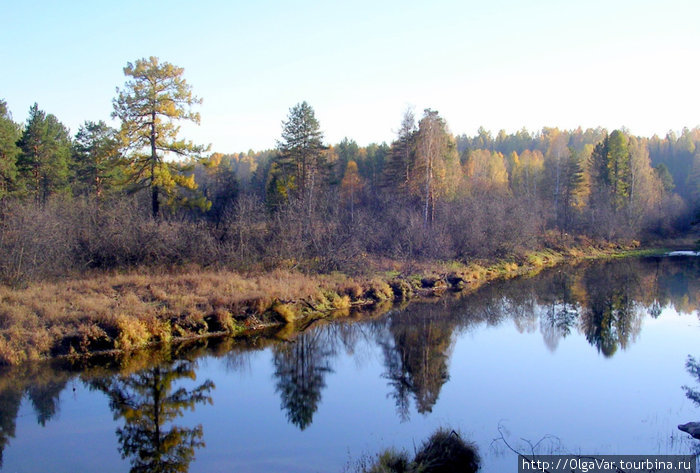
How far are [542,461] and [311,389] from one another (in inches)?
225

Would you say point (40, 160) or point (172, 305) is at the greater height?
point (40, 160)

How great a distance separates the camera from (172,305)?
53.6 ft

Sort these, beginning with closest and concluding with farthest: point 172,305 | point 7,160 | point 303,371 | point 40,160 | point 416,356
Answer: point 303,371, point 416,356, point 172,305, point 7,160, point 40,160

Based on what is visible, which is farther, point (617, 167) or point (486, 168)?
point (486, 168)

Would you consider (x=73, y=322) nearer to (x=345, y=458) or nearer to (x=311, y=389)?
(x=311, y=389)

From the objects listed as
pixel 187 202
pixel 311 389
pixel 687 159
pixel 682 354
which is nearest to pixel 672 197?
pixel 687 159

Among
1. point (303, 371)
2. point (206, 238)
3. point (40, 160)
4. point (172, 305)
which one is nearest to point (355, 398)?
point (303, 371)

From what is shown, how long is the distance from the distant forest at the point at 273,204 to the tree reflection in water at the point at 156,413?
7.48m

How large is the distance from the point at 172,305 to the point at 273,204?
16145 millimetres

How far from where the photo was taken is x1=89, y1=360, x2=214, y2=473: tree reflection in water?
864 cm

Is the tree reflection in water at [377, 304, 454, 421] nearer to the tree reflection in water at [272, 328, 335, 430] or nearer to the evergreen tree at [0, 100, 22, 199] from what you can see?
the tree reflection in water at [272, 328, 335, 430]

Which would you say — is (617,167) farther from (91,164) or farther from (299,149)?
(91,164)

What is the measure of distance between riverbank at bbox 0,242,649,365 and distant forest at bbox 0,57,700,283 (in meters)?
1.47

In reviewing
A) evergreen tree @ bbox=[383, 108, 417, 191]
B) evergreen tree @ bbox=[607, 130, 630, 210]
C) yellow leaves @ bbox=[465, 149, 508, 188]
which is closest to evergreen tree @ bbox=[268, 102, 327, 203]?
evergreen tree @ bbox=[383, 108, 417, 191]
